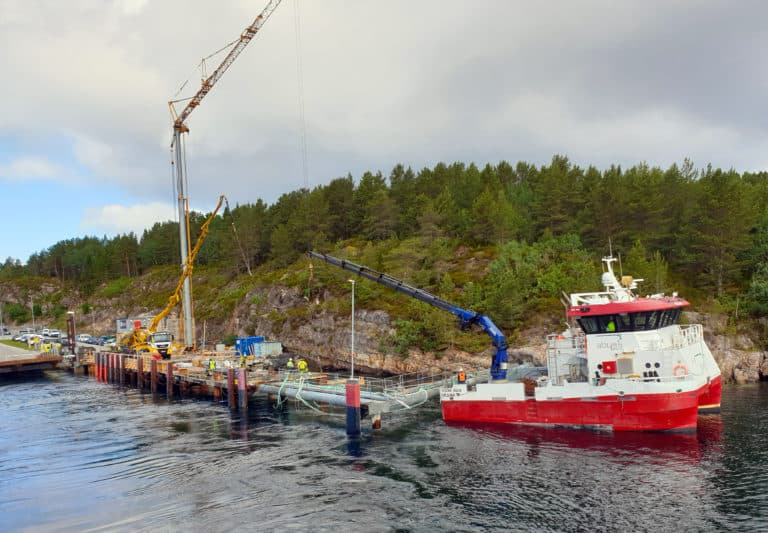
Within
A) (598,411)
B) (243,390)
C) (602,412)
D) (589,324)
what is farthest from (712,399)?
(243,390)

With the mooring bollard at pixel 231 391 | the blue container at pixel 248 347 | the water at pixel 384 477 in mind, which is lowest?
the water at pixel 384 477

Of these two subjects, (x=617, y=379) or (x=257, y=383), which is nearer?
(x=617, y=379)

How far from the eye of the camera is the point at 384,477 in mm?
24547

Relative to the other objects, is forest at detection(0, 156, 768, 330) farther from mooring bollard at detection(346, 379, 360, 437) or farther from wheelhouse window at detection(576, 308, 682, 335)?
mooring bollard at detection(346, 379, 360, 437)

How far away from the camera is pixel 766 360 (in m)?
48.1

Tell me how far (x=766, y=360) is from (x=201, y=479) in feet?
170

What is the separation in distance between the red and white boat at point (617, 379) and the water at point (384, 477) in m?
1.16

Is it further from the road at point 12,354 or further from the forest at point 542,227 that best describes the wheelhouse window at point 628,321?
the road at point 12,354

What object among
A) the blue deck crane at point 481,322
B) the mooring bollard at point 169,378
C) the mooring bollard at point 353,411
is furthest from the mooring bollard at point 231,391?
the mooring bollard at point 353,411

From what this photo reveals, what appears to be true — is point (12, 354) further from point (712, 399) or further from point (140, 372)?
point (712, 399)

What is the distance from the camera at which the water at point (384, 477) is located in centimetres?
1958

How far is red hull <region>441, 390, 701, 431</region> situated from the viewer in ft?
95.6

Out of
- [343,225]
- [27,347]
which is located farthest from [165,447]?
[27,347]

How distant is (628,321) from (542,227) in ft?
157
